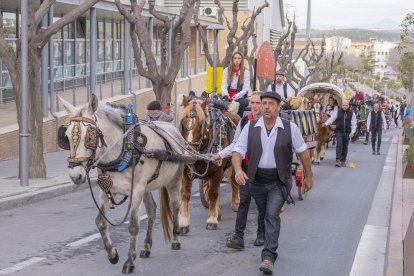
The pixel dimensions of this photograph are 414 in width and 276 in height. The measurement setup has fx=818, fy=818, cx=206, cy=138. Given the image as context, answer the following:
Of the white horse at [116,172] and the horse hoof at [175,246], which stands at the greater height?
the white horse at [116,172]

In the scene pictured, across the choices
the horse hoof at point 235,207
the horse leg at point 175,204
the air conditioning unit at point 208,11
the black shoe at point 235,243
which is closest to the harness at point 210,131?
the horse leg at point 175,204

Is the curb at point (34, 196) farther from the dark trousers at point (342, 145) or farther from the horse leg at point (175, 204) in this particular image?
the dark trousers at point (342, 145)

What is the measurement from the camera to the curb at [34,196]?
13.6 metres

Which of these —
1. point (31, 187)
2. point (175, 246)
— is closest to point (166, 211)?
point (175, 246)

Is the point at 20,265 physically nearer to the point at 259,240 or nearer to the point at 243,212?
the point at 243,212

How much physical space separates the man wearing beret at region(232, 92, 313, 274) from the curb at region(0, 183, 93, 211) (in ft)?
19.0

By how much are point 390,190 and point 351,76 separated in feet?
406

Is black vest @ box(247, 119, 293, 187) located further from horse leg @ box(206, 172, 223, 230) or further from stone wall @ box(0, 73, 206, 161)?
stone wall @ box(0, 73, 206, 161)

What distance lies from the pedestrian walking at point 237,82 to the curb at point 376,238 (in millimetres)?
2900

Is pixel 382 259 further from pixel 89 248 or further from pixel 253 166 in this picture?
pixel 89 248

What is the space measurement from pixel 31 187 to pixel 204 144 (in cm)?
512

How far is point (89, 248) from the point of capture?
10.1 m

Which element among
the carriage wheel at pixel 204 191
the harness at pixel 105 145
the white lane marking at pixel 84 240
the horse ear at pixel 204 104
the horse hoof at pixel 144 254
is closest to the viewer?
the harness at pixel 105 145

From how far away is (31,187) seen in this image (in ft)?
50.1
